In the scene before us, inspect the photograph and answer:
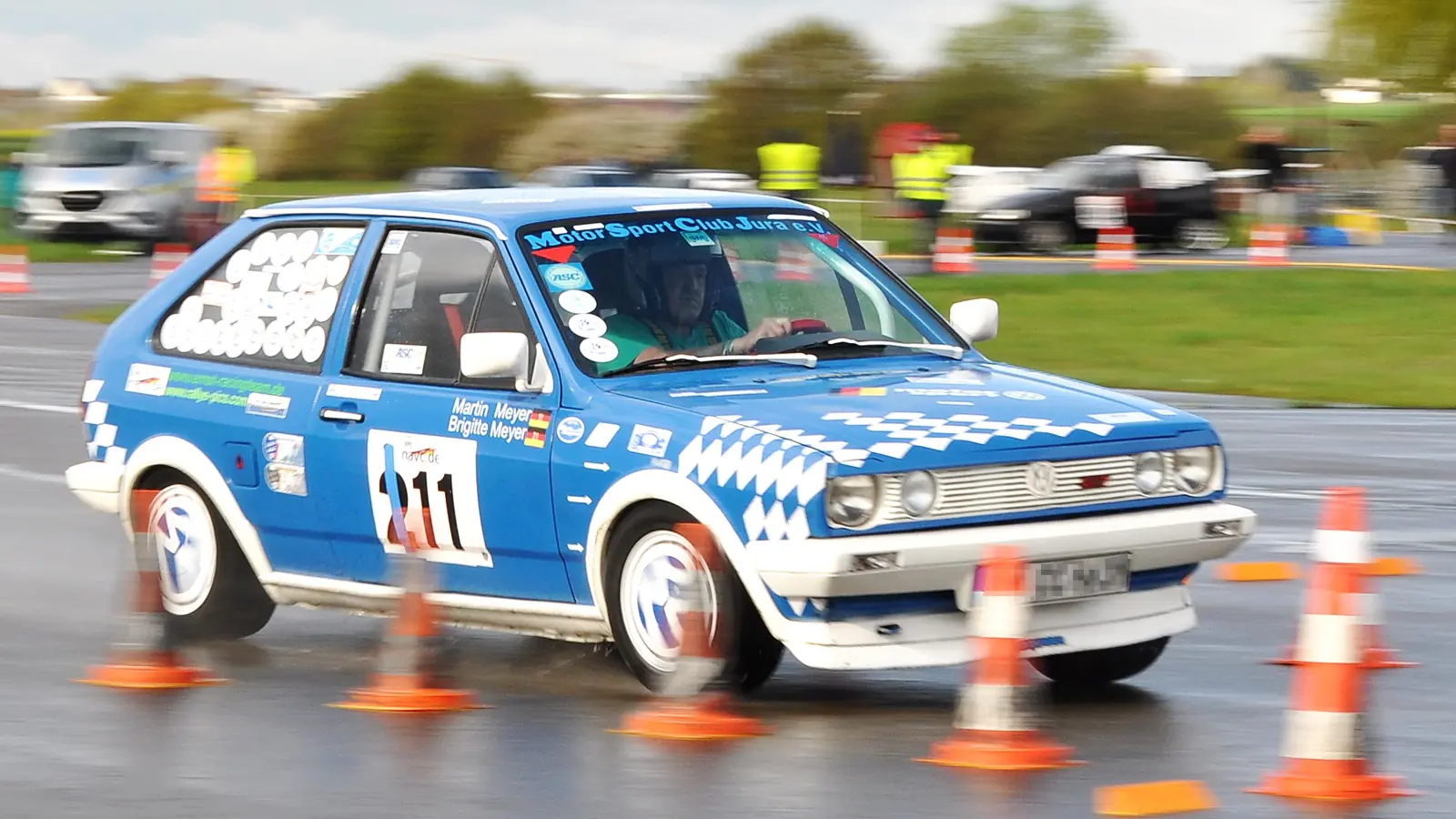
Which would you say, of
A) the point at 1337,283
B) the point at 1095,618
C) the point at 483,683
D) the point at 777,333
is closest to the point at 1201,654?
the point at 1095,618

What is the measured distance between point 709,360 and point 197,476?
6.61 ft

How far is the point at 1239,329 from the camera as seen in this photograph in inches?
940

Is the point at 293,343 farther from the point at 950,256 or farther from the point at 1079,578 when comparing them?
the point at 950,256

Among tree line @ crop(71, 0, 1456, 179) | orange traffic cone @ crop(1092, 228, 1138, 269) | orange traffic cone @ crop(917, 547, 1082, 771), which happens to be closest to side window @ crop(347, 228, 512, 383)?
orange traffic cone @ crop(917, 547, 1082, 771)

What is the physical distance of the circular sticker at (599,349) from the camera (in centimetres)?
768

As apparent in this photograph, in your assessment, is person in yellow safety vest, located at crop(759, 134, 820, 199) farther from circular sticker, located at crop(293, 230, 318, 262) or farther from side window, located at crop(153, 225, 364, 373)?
circular sticker, located at crop(293, 230, 318, 262)

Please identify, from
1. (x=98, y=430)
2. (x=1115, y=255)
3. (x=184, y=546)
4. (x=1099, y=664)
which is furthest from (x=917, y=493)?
(x=1115, y=255)

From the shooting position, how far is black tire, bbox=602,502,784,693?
7000 millimetres

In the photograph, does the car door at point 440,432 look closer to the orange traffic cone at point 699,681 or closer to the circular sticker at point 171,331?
the orange traffic cone at point 699,681

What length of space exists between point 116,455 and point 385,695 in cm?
203

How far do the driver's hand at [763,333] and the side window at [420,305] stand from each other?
2.77 ft

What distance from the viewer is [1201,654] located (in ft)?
27.5

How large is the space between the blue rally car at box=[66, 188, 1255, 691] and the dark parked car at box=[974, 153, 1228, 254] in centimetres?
2815

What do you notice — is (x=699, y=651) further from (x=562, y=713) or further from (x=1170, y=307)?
(x=1170, y=307)
